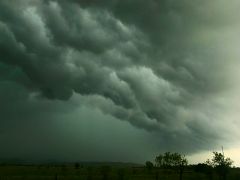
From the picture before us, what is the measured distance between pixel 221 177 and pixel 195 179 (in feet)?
16.8

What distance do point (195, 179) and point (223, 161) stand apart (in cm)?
946

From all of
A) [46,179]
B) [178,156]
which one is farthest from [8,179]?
[178,156]

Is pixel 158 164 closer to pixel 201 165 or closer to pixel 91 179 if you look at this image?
pixel 201 165

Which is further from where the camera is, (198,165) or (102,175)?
(198,165)

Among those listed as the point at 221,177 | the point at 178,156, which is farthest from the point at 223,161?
the point at 178,156

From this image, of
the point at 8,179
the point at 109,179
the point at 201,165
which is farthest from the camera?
the point at 201,165

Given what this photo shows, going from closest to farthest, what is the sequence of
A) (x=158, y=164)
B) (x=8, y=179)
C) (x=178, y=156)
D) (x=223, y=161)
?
1. (x=8, y=179)
2. (x=223, y=161)
3. (x=178, y=156)
4. (x=158, y=164)

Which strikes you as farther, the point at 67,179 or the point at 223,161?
the point at 223,161

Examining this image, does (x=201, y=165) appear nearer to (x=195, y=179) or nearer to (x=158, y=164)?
(x=158, y=164)

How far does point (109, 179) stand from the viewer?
54.4m

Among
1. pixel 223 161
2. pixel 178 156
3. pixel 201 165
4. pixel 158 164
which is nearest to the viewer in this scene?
pixel 223 161

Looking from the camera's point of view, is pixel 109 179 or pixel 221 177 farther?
pixel 221 177

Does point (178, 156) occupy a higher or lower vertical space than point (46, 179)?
higher

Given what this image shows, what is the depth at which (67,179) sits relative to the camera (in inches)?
2451
